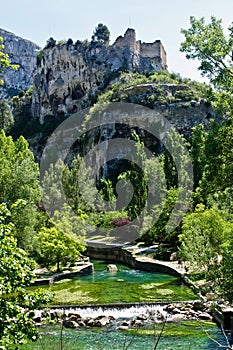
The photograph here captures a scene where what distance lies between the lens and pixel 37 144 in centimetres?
6512

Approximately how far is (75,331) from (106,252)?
18.8 m

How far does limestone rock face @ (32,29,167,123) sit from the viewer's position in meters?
66.2

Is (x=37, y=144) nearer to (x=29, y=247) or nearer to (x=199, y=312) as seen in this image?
(x=29, y=247)

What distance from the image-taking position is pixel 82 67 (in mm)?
67062

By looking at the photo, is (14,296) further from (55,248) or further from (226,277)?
(55,248)

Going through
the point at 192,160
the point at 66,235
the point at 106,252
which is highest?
the point at 192,160

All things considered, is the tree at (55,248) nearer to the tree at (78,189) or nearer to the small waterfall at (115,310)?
the small waterfall at (115,310)

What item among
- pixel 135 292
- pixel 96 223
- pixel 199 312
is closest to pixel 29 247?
pixel 135 292

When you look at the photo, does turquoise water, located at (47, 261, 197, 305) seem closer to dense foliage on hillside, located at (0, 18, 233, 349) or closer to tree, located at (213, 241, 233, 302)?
dense foliage on hillside, located at (0, 18, 233, 349)

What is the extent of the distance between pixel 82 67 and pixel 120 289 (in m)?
53.9

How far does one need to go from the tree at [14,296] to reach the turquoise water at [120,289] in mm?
11030

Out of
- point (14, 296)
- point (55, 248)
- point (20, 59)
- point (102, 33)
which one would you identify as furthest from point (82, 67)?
point (14, 296)

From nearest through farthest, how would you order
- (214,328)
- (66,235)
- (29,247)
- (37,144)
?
(214,328), (29,247), (66,235), (37,144)

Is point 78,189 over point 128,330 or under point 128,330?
over
